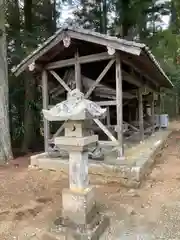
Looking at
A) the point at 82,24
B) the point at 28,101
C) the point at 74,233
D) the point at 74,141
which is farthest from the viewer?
the point at 82,24

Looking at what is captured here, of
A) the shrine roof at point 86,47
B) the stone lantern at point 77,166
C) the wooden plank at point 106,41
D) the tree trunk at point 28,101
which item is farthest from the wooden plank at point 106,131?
the tree trunk at point 28,101

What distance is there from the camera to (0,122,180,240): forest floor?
3508 mm

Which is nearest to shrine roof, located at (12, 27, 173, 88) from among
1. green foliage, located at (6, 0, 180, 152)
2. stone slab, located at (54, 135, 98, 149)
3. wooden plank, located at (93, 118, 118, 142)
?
wooden plank, located at (93, 118, 118, 142)

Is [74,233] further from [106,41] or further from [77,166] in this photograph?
[106,41]

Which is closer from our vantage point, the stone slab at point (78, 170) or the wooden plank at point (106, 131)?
the stone slab at point (78, 170)

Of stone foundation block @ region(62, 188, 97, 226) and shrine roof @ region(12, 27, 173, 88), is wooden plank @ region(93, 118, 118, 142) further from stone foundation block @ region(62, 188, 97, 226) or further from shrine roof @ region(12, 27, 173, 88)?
stone foundation block @ region(62, 188, 97, 226)

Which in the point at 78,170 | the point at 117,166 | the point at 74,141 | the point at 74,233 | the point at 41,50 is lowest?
the point at 74,233

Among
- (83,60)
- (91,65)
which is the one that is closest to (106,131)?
(83,60)

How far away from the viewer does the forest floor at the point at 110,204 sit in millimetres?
3508

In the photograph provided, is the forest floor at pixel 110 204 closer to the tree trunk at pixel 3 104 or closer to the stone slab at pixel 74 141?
the tree trunk at pixel 3 104

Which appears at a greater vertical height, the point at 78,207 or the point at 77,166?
the point at 77,166

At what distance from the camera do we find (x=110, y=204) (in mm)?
4441

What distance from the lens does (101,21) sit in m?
12.9

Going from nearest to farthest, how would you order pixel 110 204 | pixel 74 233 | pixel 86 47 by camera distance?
pixel 74 233 → pixel 110 204 → pixel 86 47
